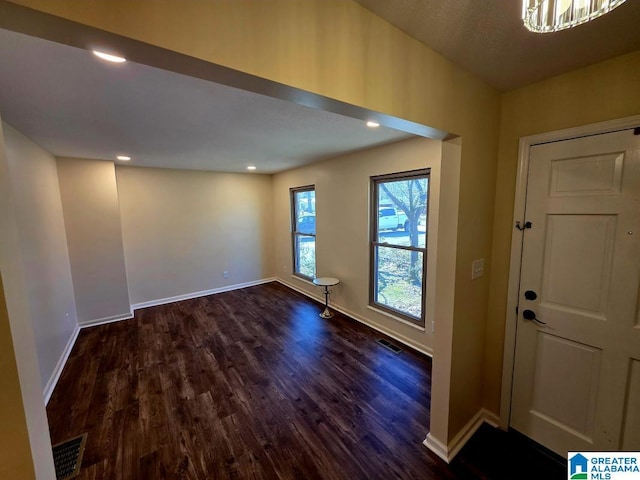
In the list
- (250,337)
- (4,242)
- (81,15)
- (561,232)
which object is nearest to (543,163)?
(561,232)

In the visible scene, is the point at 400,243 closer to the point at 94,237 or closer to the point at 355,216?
the point at 355,216

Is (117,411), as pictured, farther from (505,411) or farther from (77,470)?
(505,411)

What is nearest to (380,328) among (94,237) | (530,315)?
(530,315)

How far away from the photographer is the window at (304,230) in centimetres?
486

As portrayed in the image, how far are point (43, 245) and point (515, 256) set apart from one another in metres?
4.31

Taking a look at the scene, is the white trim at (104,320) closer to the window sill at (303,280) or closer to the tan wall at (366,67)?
the window sill at (303,280)

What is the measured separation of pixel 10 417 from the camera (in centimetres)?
67

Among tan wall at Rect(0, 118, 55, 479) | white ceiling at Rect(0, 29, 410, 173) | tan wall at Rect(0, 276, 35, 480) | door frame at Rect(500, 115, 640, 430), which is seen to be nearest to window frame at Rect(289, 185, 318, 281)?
white ceiling at Rect(0, 29, 410, 173)

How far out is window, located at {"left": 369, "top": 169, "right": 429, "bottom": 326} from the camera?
2.97 metres

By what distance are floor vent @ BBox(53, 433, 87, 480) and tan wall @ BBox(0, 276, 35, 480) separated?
60.6 inches

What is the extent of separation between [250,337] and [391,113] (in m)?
3.14

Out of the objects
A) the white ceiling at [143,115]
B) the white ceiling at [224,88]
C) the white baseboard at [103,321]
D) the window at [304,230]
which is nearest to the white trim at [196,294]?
the white baseboard at [103,321]

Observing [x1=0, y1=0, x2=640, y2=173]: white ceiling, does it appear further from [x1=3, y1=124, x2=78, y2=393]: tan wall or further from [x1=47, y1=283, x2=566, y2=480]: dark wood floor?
[x1=47, y1=283, x2=566, y2=480]: dark wood floor

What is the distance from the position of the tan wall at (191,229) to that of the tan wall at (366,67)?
4446mm
